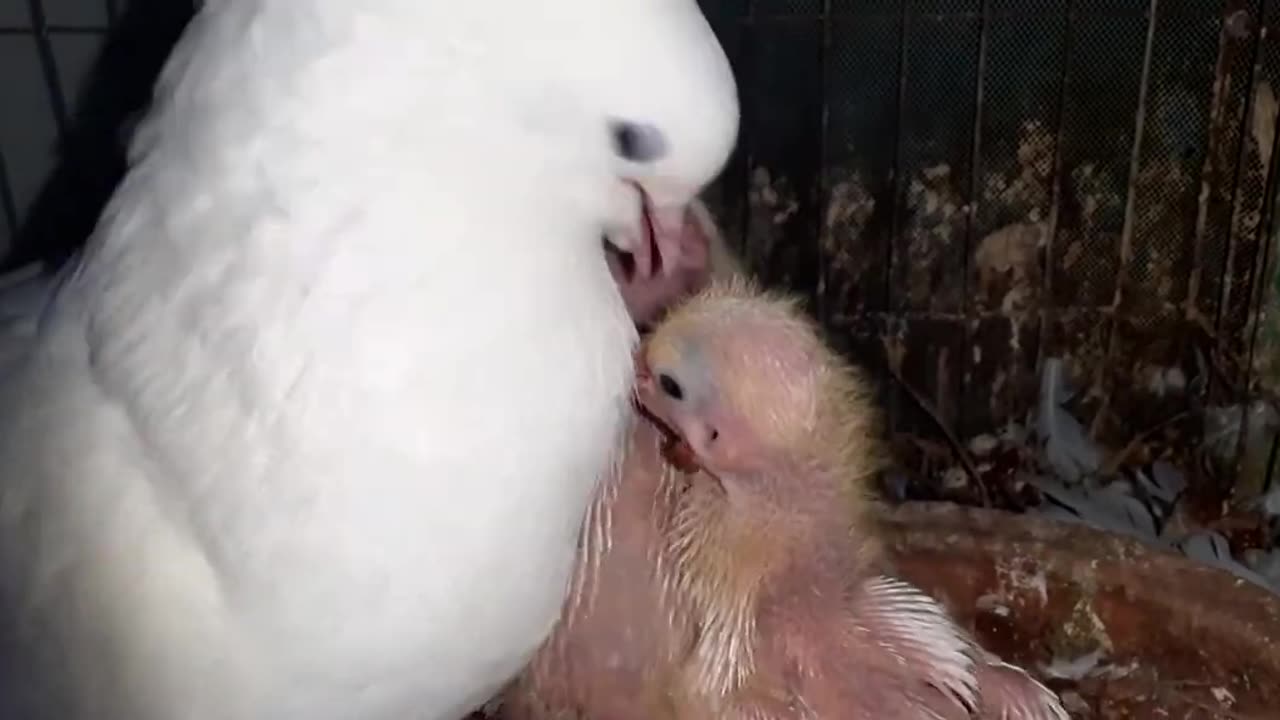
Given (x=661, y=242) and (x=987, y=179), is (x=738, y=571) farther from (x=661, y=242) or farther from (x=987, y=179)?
(x=987, y=179)

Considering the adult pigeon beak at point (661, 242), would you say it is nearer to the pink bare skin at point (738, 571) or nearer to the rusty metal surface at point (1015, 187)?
the pink bare skin at point (738, 571)

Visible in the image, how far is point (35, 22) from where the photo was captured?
1.16m

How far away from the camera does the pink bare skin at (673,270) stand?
79 centimetres

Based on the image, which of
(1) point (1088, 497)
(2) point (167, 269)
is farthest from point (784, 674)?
(1) point (1088, 497)

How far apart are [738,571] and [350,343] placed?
1.09 ft

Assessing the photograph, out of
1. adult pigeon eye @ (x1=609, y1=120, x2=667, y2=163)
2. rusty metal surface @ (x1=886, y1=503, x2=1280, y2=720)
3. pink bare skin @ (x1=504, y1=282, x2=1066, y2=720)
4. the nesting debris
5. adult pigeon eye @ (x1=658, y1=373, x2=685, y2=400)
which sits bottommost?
the nesting debris

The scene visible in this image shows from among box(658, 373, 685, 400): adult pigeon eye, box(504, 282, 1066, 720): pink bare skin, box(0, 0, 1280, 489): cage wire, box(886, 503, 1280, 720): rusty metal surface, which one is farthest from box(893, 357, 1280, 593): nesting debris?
box(658, 373, 685, 400): adult pigeon eye

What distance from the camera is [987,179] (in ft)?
4.69

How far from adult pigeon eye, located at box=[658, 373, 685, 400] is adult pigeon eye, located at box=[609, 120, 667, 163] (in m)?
0.20

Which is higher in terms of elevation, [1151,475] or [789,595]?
[789,595]

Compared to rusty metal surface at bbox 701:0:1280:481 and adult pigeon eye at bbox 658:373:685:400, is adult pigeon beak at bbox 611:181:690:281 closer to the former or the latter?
adult pigeon eye at bbox 658:373:685:400

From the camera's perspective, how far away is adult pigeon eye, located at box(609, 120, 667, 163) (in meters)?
0.65

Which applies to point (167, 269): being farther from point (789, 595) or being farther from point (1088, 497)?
point (1088, 497)

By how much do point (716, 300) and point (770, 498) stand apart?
12 centimetres
